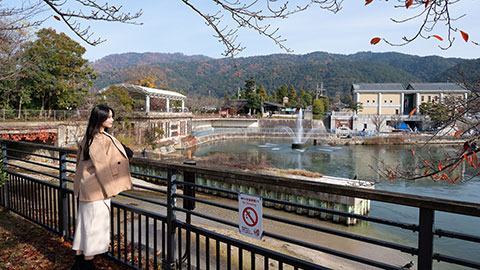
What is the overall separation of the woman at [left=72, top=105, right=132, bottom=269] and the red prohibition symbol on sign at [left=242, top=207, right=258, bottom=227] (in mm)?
1105

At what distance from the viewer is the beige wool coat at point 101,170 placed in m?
2.64

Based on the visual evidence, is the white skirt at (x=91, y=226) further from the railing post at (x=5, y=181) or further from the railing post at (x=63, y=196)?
the railing post at (x=5, y=181)

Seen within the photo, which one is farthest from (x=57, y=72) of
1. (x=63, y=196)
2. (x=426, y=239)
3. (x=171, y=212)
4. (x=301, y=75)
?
(x=301, y=75)

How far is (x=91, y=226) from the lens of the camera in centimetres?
272

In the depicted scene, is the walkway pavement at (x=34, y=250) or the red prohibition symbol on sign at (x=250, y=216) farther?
the walkway pavement at (x=34, y=250)

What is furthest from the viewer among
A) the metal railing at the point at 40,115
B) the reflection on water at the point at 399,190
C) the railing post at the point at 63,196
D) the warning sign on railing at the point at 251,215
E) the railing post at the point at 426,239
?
the metal railing at the point at 40,115

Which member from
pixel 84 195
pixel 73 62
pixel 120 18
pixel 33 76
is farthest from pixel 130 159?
pixel 73 62

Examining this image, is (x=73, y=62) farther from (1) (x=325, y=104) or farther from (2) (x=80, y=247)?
(1) (x=325, y=104)

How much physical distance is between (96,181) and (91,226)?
1.37 ft

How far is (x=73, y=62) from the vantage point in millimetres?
21359

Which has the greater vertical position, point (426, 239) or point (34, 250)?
point (426, 239)

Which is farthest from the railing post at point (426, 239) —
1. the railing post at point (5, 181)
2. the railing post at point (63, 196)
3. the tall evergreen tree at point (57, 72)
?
the tall evergreen tree at point (57, 72)

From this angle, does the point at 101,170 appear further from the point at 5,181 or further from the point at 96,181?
the point at 5,181

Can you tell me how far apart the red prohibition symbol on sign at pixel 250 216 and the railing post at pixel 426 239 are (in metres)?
1.09
